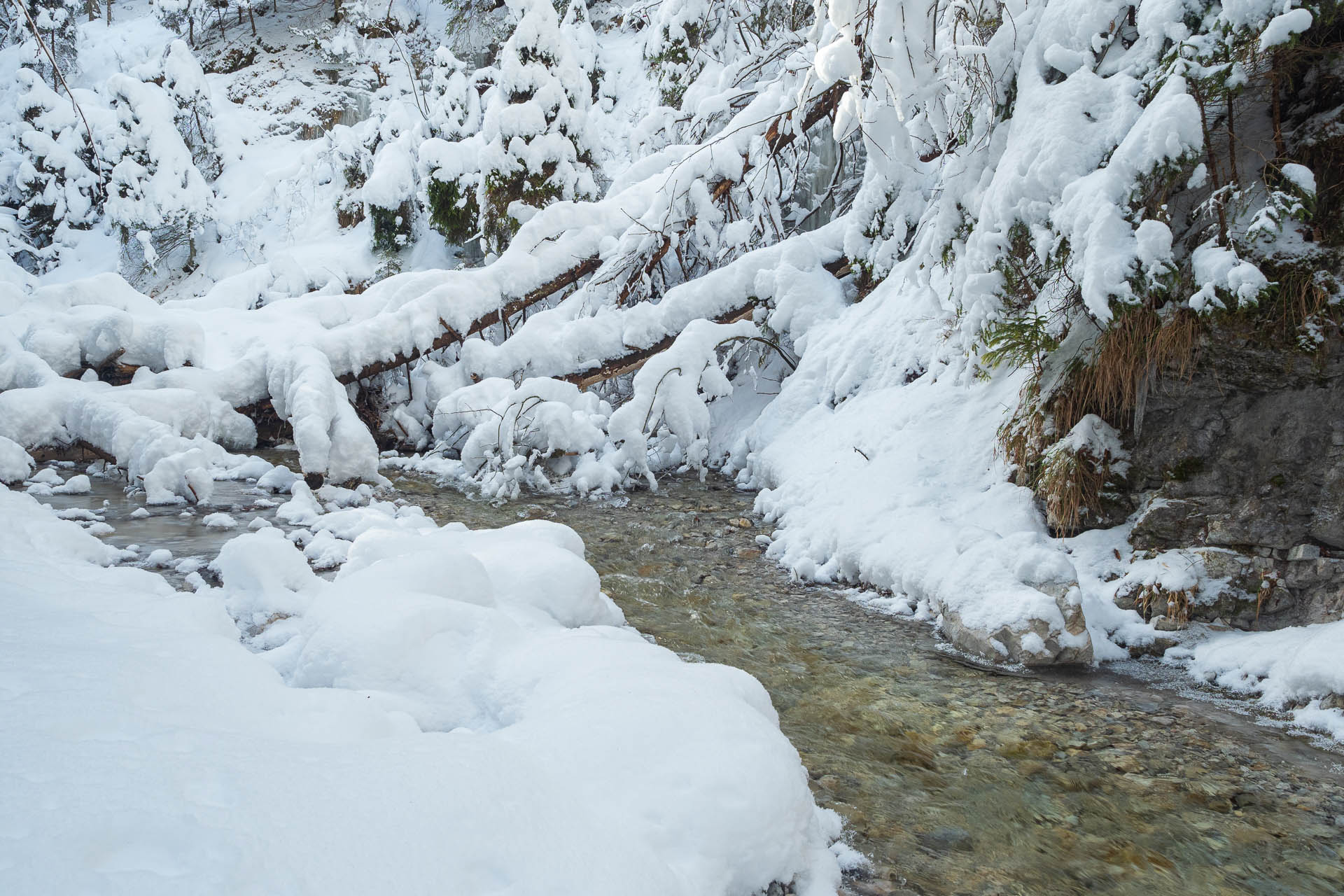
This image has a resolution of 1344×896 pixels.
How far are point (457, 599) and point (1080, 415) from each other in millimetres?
3146

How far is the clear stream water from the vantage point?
1.93 meters

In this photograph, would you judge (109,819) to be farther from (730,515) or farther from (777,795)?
(730,515)

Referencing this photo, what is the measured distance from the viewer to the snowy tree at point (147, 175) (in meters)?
16.2

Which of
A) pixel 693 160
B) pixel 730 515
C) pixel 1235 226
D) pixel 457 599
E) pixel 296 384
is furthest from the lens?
pixel 693 160

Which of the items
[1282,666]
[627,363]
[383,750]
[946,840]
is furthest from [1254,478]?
[627,363]

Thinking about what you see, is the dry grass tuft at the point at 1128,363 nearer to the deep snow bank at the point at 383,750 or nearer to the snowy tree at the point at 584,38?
the deep snow bank at the point at 383,750

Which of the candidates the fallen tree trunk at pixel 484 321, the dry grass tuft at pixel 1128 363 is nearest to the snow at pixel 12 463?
the fallen tree trunk at pixel 484 321

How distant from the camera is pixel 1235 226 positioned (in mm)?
3154

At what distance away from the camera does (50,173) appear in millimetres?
17062

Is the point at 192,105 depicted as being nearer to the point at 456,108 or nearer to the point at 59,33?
the point at 59,33

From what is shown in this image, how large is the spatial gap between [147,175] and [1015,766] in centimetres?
Answer: 2048

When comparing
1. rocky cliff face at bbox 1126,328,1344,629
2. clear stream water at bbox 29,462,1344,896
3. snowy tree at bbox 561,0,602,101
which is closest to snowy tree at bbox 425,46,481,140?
snowy tree at bbox 561,0,602,101

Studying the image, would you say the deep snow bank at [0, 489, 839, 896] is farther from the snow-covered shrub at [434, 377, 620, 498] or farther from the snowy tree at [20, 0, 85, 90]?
the snowy tree at [20, 0, 85, 90]

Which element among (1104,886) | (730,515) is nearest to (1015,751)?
(1104,886)
